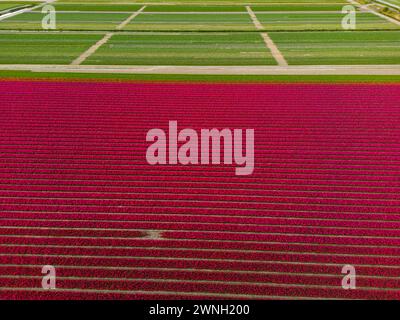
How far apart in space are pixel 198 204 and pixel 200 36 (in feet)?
61.1

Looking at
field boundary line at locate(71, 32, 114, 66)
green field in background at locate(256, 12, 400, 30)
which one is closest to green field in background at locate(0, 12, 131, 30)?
field boundary line at locate(71, 32, 114, 66)

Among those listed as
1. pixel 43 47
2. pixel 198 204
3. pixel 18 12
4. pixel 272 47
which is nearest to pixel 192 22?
pixel 272 47

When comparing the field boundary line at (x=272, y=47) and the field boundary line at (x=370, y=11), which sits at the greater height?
the field boundary line at (x=370, y=11)

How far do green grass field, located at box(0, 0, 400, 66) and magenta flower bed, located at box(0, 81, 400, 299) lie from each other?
7.92m

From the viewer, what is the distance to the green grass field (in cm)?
1964

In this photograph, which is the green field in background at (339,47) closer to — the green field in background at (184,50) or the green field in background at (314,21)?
the green field in background at (184,50)

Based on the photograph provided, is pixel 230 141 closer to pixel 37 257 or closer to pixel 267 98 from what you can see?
pixel 267 98

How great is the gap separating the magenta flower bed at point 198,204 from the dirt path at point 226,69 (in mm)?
4943

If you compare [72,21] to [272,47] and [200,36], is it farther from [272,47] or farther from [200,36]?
[272,47]

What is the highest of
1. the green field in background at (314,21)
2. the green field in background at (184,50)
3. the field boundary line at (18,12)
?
the field boundary line at (18,12)

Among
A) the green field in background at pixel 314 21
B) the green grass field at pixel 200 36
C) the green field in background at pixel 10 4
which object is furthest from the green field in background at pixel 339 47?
the green field in background at pixel 10 4

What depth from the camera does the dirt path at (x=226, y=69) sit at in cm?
1694

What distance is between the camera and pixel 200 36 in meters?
24.9

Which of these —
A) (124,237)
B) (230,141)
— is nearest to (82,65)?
(230,141)
